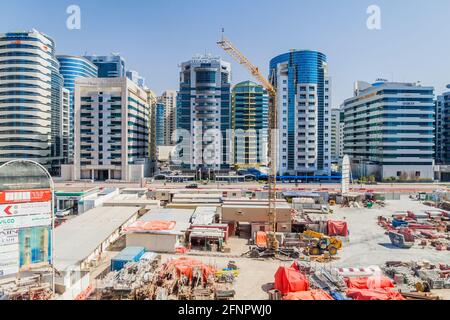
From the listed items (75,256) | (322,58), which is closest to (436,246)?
(75,256)

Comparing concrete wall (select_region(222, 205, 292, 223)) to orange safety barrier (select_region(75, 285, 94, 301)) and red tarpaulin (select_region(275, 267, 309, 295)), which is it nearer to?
red tarpaulin (select_region(275, 267, 309, 295))

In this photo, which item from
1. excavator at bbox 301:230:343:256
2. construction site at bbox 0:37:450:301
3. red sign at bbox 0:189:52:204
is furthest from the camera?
excavator at bbox 301:230:343:256

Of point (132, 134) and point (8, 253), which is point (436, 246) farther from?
point (132, 134)

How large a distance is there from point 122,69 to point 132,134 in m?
56.5

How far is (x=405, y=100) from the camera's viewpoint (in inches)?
1863

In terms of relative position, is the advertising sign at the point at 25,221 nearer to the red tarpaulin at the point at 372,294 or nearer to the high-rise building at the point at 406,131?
the red tarpaulin at the point at 372,294

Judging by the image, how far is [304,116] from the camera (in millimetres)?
49250

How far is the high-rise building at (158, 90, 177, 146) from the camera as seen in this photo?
368 feet

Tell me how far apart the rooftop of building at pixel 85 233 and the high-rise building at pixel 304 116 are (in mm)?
32182

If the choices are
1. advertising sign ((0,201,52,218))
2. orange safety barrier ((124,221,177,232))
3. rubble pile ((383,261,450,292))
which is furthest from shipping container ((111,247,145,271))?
rubble pile ((383,261,450,292))

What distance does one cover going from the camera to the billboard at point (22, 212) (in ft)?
29.0

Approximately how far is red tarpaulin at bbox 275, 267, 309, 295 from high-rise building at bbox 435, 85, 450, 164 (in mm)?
62615
